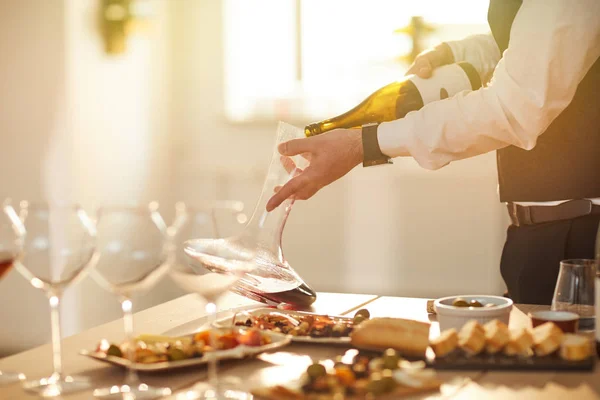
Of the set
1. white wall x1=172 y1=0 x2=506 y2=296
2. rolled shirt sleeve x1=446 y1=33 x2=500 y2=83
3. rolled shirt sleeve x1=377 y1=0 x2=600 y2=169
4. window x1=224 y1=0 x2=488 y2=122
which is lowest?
white wall x1=172 y1=0 x2=506 y2=296

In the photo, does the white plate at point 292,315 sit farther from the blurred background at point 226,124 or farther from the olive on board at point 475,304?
the blurred background at point 226,124

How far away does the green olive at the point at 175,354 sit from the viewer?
99cm

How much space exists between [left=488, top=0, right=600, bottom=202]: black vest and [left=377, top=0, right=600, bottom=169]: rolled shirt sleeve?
26 centimetres

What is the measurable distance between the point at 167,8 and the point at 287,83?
0.69 m

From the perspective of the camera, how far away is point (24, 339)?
354 centimetres

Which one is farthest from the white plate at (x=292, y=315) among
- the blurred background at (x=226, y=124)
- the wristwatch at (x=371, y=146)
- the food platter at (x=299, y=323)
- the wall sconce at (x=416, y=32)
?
the wall sconce at (x=416, y=32)

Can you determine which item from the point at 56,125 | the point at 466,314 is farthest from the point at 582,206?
the point at 56,125

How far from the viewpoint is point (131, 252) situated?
0.88 metres

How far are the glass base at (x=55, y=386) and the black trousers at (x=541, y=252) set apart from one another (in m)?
1.12

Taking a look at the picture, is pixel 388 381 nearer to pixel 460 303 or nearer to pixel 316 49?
pixel 460 303

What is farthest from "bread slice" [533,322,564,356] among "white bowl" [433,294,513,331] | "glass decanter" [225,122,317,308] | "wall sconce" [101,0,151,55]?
"wall sconce" [101,0,151,55]

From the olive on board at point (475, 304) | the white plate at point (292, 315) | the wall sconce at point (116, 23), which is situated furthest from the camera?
the wall sconce at point (116, 23)

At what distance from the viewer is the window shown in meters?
3.78

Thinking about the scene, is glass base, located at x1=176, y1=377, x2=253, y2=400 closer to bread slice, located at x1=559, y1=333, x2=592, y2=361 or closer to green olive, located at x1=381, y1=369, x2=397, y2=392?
green olive, located at x1=381, y1=369, x2=397, y2=392
